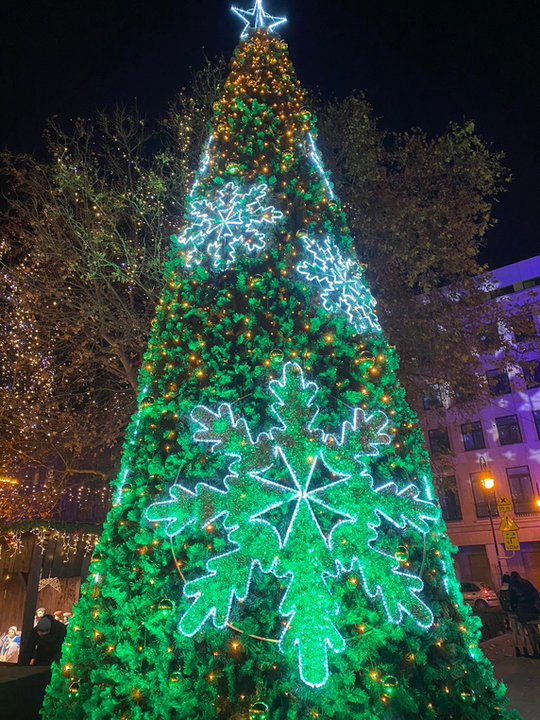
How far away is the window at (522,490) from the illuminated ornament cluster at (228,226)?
2706 cm

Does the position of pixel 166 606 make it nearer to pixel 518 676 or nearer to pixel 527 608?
pixel 518 676

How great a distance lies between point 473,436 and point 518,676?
2396 centimetres

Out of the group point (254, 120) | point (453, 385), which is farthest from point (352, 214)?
point (254, 120)

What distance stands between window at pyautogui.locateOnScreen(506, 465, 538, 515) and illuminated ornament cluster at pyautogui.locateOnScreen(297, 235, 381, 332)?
26.2 metres

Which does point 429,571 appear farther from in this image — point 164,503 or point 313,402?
point 164,503

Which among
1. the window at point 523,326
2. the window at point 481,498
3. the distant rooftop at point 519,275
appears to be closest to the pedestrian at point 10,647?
the window at point 523,326

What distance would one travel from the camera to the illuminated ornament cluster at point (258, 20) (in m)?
7.61

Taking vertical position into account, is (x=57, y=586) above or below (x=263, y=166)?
below

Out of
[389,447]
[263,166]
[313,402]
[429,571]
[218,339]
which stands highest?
[263,166]

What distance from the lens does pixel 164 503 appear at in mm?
3900

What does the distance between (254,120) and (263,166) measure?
84cm

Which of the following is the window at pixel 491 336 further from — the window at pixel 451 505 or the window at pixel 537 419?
the window at pixel 451 505

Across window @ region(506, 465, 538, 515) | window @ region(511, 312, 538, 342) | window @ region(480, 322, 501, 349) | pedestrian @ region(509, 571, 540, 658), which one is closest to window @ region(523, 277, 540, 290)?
window @ region(506, 465, 538, 515)

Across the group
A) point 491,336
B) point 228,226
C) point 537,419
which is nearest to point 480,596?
point 537,419
